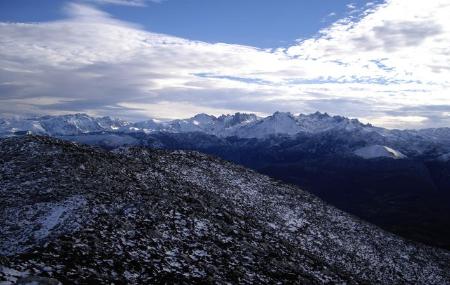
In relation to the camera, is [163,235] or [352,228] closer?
[163,235]

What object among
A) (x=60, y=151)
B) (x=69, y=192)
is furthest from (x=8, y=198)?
(x=60, y=151)

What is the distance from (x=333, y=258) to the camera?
35.1 m

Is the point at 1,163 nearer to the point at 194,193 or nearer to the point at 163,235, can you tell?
the point at 194,193

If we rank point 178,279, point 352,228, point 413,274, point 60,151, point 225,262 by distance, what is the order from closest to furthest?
point 178,279
point 225,262
point 60,151
point 413,274
point 352,228

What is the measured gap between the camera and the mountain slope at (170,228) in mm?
18875

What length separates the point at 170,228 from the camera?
24516 mm

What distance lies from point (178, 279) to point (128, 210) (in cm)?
826

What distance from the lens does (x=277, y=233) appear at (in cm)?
3497

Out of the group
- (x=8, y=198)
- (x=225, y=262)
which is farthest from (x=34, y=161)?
(x=225, y=262)

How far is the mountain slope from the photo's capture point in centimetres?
1888

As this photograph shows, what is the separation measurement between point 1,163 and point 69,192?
1012 centimetres

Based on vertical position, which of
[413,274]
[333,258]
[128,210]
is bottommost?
[413,274]

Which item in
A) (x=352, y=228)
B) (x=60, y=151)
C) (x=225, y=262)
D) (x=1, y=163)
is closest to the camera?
(x=225, y=262)

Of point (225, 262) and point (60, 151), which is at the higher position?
point (60, 151)
